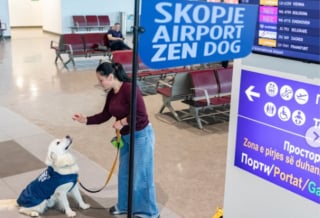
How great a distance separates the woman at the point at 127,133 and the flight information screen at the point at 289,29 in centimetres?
136

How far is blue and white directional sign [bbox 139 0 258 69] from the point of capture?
150 cm

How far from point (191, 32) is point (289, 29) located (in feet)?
2.46

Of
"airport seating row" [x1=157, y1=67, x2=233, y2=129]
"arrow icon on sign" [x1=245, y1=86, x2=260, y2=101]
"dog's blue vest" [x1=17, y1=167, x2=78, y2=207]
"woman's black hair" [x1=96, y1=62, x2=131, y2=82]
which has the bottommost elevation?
"dog's blue vest" [x1=17, y1=167, x2=78, y2=207]

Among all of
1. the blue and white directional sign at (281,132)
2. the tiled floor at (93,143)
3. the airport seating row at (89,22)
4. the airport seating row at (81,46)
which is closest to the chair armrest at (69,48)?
the airport seating row at (81,46)

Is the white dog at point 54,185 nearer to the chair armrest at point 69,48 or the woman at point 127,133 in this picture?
the woman at point 127,133

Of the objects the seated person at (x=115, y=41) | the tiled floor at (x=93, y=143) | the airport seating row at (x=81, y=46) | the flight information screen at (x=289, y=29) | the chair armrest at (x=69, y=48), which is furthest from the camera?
the seated person at (x=115, y=41)

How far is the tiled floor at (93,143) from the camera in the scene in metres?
4.39

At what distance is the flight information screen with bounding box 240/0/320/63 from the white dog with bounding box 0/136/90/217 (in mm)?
2083

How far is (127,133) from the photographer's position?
143 inches

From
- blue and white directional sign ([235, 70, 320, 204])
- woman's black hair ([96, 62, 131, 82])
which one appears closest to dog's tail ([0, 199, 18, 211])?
woman's black hair ([96, 62, 131, 82])

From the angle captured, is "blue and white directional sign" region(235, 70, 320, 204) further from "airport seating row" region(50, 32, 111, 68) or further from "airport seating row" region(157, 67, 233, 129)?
"airport seating row" region(50, 32, 111, 68)

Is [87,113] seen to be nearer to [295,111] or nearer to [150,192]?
[150,192]

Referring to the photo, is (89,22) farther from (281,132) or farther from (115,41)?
(281,132)

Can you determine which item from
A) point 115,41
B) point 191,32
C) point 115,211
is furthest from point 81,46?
point 191,32
